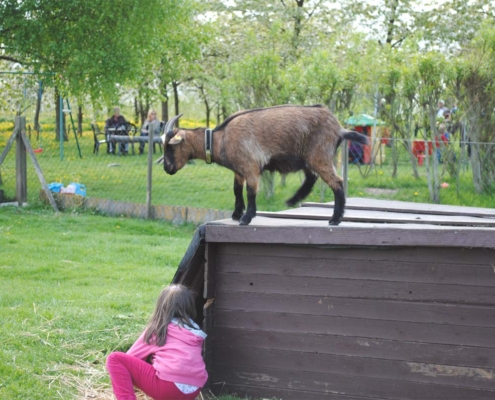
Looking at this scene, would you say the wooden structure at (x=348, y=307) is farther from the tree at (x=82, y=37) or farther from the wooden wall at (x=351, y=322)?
the tree at (x=82, y=37)

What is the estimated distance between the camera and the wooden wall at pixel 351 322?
195 inches

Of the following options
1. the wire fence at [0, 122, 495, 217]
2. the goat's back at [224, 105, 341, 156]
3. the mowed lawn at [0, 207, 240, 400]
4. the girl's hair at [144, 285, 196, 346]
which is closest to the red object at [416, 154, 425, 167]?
the wire fence at [0, 122, 495, 217]

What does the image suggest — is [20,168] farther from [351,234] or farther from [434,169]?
[351,234]

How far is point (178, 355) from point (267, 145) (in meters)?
1.57

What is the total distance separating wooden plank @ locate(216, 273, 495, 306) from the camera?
4933mm

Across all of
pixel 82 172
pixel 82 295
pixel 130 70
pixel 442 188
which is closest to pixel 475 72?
pixel 442 188

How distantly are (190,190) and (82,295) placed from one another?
24.7 feet

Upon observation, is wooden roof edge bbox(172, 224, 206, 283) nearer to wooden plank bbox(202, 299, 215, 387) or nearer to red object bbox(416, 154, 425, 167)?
wooden plank bbox(202, 299, 215, 387)

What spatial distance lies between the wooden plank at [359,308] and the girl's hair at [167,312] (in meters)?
0.56

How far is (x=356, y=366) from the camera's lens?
5215mm

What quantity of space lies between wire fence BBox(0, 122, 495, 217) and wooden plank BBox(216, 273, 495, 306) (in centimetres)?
639

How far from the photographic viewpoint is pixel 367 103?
48.8 feet

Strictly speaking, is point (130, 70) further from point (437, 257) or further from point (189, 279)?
point (437, 257)

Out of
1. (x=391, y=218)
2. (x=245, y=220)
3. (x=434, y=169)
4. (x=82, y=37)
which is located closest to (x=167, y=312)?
(x=245, y=220)
